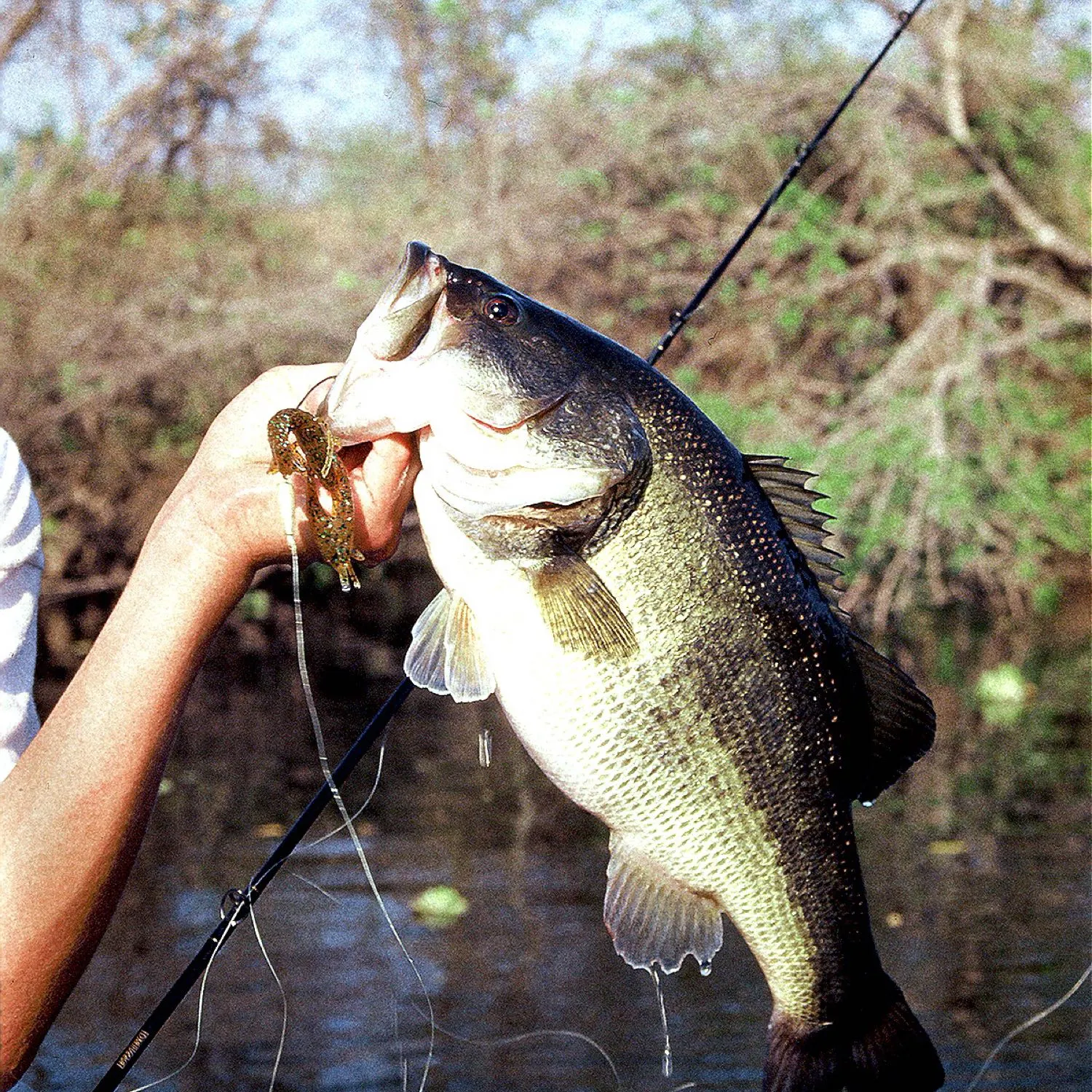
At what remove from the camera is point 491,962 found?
415 cm

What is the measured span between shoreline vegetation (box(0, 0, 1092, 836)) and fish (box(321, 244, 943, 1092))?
272 inches

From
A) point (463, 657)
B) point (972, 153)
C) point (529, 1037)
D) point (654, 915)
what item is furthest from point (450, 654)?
point (972, 153)

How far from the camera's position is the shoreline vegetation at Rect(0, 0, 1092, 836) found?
955cm

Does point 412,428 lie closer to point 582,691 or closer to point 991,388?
point 582,691

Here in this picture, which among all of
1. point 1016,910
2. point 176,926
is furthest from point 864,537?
point 176,926

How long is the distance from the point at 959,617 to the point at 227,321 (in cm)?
523

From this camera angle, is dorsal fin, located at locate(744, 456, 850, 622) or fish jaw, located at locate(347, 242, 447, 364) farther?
dorsal fin, located at locate(744, 456, 850, 622)

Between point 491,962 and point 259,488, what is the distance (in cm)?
273

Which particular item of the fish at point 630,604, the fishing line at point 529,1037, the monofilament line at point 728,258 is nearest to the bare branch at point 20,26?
the fishing line at point 529,1037

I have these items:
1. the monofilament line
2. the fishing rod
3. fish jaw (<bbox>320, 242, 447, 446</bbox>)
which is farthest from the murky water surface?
fish jaw (<bbox>320, 242, 447, 446</bbox>)

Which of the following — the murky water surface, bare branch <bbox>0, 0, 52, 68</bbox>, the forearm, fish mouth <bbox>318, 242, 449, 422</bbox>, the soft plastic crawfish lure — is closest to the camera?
the forearm

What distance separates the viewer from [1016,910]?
4.44m

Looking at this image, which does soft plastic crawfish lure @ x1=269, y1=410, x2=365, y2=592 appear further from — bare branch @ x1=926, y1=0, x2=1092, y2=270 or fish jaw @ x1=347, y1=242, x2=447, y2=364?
bare branch @ x1=926, y1=0, x2=1092, y2=270

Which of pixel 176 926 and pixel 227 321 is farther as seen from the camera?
pixel 227 321
